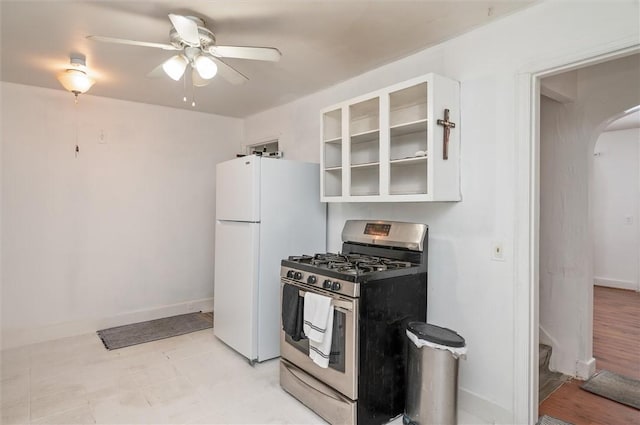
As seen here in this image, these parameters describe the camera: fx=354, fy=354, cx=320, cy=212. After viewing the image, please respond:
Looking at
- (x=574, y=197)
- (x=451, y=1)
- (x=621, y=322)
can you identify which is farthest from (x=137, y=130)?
(x=621, y=322)

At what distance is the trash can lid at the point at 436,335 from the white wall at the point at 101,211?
3.19 metres

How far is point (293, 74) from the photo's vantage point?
316 cm

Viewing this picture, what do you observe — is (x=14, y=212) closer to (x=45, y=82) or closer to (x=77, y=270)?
(x=77, y=270)


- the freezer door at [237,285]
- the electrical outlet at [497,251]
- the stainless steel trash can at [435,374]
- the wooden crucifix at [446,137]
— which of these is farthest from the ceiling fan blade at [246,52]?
the stainless steel trash can at [435,374]

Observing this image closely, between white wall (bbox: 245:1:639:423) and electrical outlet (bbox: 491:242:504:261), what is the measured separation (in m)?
0.03

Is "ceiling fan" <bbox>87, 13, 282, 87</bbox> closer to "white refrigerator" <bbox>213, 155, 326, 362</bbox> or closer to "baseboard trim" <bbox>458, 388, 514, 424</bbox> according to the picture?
"white refrigerator" <bbox>213, 155, 326, 362</bbox>

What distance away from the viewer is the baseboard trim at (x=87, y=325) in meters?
3.44

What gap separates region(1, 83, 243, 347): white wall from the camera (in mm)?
3473

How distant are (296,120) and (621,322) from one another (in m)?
4.50

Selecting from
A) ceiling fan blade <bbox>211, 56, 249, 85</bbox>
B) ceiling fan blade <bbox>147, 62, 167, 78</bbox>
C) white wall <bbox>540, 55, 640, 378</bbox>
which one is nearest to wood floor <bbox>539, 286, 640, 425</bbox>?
white wall <bbox>540, 55, 640, 378</bbox>

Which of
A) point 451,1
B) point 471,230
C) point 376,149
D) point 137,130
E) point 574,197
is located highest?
point 451,1

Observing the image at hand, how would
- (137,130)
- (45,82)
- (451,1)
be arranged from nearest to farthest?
1. (451,1)
2. (45,82)
3. (137,130)

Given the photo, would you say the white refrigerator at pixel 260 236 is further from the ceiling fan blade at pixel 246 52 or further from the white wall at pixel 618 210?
the white wall at pixel 618 210

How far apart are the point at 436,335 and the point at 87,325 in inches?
144
